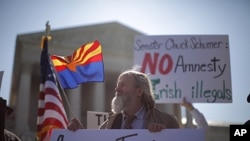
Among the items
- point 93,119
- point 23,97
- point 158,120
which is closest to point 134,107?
point 158,120

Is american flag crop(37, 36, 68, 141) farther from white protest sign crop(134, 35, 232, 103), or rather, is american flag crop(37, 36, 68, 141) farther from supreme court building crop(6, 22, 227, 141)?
supreme court building crop(6, 22, 227, 141)

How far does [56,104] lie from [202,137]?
295 cm

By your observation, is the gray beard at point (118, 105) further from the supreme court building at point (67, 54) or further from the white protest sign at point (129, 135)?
the supreme court building at point (67, 54)

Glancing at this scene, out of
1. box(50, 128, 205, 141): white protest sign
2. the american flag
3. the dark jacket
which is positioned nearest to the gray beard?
the dark jacket

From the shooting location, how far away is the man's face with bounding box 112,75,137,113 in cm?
326

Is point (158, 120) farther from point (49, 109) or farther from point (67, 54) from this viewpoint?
point (67, 54)

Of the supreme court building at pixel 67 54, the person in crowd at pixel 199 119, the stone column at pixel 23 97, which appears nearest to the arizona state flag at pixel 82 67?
the person in crowd at pixel 199 119

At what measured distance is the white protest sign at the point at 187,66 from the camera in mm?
5016

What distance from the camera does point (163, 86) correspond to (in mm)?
5242

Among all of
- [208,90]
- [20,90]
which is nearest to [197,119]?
[208,90]

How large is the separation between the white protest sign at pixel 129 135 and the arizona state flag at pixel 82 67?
1.84m

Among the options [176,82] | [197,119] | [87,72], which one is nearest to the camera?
[197,119]

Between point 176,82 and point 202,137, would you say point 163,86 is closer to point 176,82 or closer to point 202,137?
point 176,82

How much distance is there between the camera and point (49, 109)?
16.6 feet
